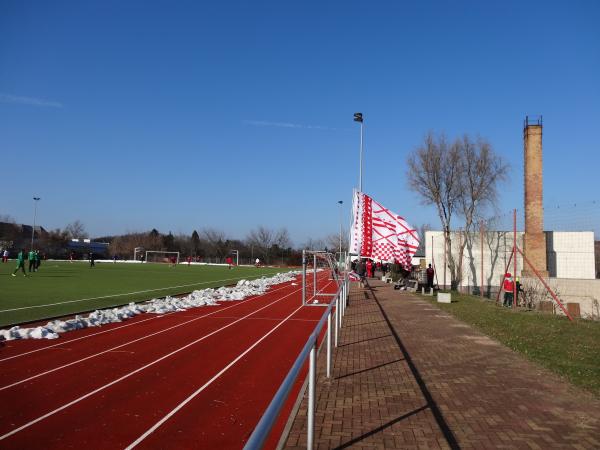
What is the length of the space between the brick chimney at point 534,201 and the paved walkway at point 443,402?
2615 centimetres

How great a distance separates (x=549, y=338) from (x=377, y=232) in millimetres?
5601

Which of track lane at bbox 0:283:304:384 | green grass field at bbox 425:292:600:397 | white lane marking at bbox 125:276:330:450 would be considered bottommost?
track lane at bbox 0:283:304:384

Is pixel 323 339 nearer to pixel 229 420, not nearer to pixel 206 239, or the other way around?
pixel 229 420

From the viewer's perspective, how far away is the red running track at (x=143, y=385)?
16.3 ft

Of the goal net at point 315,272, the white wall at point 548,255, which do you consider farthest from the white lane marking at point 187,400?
the white wall at point 548,255

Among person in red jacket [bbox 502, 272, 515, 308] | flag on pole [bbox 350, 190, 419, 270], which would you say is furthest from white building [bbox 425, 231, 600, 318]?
flag on pole [bbox 350, 190, 419, 270]

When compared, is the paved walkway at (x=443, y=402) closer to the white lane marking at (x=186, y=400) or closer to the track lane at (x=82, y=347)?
the white lane marking at (x=186, y=400)

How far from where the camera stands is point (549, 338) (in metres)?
10.9

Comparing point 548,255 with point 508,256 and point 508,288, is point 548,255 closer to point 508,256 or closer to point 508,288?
point 508,256

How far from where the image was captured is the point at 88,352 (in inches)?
354

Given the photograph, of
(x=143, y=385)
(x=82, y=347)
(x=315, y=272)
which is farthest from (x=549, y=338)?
(x=82, y=347)

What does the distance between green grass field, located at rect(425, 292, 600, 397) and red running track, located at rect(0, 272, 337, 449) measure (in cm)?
451

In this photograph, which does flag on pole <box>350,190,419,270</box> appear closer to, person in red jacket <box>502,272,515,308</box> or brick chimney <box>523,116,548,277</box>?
person in red jacket <box>502,272,515,308</box>

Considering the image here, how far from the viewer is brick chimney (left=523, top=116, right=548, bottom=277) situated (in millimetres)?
33281
